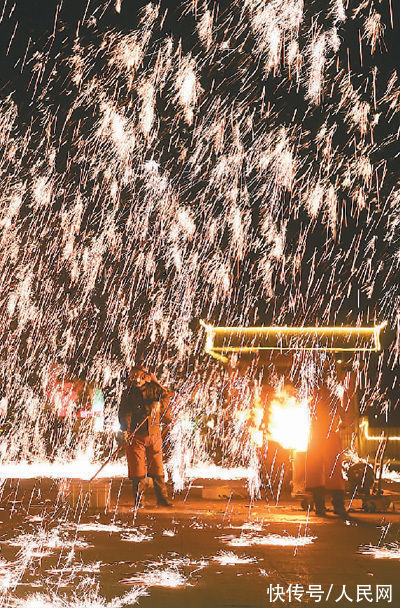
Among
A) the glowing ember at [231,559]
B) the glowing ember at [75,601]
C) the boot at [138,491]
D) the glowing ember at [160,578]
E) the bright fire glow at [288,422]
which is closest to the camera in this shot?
the glowing ember at [75,601]

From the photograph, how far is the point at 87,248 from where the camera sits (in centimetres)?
2736

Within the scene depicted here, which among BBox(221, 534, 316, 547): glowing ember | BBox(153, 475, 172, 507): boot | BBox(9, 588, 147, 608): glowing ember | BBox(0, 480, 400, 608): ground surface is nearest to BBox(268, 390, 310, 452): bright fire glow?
BBox(0, 480, 400, 608): ground surface

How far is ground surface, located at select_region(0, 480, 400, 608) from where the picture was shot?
518 centimetres

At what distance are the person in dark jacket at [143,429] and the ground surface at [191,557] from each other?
0.43 m

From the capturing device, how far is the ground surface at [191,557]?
518 cm

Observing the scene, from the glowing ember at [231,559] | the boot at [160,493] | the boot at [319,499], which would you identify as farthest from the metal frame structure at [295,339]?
the glowing ember at [231,559]

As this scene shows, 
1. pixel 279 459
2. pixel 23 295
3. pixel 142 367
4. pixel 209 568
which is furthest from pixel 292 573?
pixel 23 295

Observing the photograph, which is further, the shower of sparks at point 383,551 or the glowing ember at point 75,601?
the shower of sparks at point 383,551

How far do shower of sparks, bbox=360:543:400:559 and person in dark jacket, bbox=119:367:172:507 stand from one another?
3.93 m

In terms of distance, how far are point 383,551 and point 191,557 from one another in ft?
5.17

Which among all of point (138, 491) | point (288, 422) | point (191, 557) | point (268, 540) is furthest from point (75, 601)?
point (288, 422)

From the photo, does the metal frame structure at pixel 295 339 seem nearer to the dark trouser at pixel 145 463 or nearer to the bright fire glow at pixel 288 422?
the bright fire glow at pixel 288 422

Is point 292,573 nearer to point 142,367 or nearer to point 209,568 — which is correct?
point 209,568

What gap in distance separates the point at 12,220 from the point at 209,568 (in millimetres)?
18825
